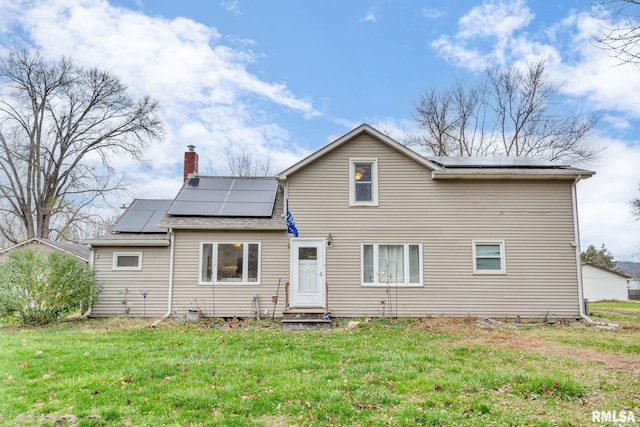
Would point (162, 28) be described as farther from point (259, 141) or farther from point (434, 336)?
point (259, 141)

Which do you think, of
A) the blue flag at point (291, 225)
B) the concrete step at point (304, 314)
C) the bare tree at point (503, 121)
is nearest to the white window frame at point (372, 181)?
the blue flag at point (291, 225)

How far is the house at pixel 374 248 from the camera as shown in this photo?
12148mm

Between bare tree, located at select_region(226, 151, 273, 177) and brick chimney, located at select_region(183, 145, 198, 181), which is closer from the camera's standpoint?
brick chimney, located at select_region(183, 145, 198, 181)

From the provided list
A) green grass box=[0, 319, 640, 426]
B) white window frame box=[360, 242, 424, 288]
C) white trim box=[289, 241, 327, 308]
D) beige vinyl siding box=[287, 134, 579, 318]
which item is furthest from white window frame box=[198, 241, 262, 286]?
green grass box=[0, 319, 640, 426]

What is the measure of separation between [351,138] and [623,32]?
7.80 metres

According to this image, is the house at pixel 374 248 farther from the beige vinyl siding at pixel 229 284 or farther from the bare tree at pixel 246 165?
the bare tree at pixel 246 165

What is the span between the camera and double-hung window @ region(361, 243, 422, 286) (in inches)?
483

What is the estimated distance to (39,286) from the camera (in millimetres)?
11234

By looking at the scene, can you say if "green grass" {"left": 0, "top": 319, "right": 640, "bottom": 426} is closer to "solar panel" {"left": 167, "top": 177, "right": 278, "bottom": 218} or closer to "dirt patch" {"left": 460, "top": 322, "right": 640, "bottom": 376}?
"dirt patch" {"left": 460, "top": 322, "right": 640, "bottom": 376}

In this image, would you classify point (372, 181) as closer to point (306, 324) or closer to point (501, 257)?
point (501, 257)

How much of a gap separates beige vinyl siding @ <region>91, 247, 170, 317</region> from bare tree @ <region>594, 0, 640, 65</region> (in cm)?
1188

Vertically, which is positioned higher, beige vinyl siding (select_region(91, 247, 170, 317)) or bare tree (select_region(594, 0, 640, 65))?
bare tree (select_region(594, 0, 640, 65))

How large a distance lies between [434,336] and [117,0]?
12862mm

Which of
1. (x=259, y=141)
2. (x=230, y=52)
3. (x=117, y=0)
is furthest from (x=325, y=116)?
(x=117, y=0)
